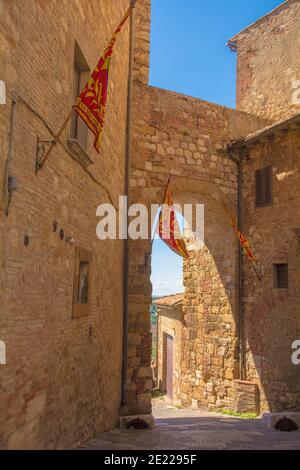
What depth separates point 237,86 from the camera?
45.1 ft

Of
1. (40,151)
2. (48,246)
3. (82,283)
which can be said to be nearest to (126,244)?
(82,283)

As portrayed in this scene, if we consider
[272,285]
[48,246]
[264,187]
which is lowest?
[272,285]

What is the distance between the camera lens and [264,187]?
10.4 metres

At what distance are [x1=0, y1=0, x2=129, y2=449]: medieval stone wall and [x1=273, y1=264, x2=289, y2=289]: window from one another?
4.77 metres

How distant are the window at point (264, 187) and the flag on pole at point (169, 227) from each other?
260cm

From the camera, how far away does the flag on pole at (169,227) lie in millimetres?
8830

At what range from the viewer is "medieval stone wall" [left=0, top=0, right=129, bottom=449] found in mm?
3365

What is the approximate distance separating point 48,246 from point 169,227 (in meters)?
5.07

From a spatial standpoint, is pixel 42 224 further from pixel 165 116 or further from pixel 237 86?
pixel 237 86

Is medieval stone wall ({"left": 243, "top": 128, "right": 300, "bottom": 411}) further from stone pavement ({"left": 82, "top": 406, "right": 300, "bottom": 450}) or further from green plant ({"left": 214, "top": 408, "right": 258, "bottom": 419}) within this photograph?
stone pavement ({"left": 82, "top": 406, "right": 300, "bottom": 450})

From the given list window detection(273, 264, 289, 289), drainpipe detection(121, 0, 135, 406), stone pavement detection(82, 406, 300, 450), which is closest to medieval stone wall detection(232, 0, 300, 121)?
window detection(273, 264, 289, 289)

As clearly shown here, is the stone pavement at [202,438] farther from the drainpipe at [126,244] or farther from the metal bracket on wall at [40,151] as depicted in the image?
the metal bracket on wall at [40,151]

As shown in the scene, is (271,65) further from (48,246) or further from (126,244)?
(48,246)

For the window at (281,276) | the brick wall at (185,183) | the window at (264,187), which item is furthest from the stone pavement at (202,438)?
the window at (264,187)
